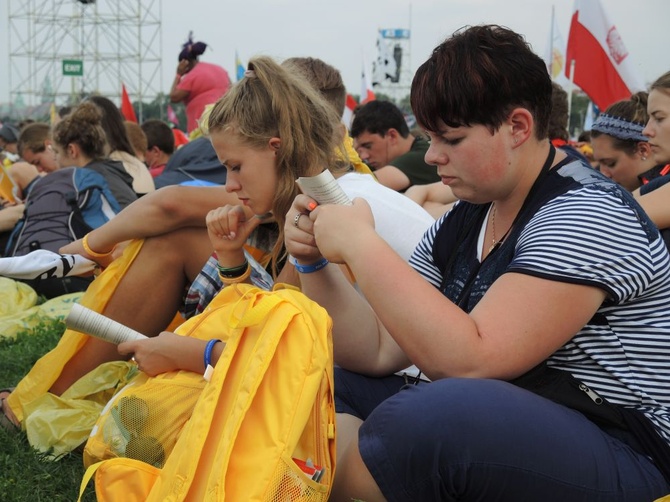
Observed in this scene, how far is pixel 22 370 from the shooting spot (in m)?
4.05

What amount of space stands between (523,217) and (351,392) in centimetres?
78

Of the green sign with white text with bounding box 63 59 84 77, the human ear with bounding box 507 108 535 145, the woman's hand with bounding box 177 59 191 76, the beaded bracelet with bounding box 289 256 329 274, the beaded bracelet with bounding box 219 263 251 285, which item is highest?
the human ear with bounding box 507 108 535 145

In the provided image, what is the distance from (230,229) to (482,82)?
1190 mm

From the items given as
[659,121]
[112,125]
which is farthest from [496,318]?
[112,125]

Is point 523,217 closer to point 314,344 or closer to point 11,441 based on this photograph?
point 314,344

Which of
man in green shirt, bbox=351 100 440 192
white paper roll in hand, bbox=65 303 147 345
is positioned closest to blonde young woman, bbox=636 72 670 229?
white paper roll in hand, bbox=65 303 147 345

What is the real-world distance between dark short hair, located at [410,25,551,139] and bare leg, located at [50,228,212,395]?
1511 millimetres

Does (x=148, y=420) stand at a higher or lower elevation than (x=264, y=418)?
lower

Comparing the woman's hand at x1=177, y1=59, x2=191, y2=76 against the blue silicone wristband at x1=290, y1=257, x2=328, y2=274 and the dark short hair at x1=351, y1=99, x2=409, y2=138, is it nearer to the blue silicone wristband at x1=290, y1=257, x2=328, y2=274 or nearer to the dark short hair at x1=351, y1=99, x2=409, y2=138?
the dark short hair at x1=351, y1=99, x2=409, y2=138

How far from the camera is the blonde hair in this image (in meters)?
2.70

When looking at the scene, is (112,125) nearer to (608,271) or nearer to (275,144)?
(275,144)

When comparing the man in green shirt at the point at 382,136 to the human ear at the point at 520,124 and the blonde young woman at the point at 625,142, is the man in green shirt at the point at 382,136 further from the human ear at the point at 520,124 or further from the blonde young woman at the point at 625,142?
the human ear at the point at 520,124

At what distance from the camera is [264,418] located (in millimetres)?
1743

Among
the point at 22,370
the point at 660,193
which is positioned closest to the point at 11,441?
the point at 22,370
